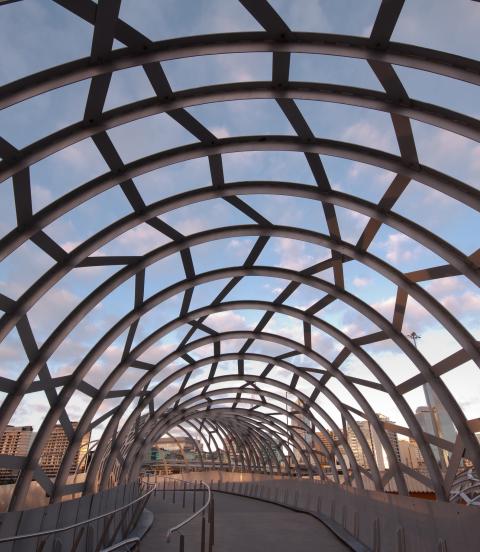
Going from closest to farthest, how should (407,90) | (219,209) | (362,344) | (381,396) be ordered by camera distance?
(407,90)
(219,209)
(362,344)
(381,396)

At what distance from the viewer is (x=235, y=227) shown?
728 inches

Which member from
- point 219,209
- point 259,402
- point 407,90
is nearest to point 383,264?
point 219,209

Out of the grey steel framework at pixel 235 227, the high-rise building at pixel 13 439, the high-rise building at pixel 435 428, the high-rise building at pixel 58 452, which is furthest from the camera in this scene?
the high-rise building at pixel 58 452

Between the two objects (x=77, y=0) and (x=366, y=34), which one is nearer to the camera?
(x=77, y=0)

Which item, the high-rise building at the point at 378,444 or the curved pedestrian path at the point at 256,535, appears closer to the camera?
the curved pedestrian path at the point at 256,535

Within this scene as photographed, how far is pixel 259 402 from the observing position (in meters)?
45.2

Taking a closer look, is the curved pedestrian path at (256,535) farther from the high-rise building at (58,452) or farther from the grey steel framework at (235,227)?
the high-rise building at (58,452)

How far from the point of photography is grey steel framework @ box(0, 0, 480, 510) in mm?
9328

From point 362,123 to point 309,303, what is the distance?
1435 centimetres

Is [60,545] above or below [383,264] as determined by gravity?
below

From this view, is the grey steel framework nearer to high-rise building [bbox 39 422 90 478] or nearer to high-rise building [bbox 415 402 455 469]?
high-rise building [bbox 415 402 455 469]

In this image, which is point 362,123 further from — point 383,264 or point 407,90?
point 383,264

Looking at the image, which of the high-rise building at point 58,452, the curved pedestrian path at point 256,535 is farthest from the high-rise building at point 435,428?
the high-rise building at point 58,452

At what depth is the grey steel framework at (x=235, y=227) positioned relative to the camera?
30.6ft
